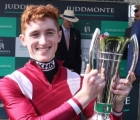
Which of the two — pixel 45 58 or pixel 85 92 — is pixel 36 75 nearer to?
pixel 45 58

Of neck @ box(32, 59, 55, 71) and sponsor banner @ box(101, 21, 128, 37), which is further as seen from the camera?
sponsor banner @ box(101, 21, 128, 37)

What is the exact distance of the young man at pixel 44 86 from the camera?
5.22 ft

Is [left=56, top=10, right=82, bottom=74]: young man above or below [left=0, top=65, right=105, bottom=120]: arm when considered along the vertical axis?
below

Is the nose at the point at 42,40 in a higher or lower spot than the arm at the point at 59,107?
higher

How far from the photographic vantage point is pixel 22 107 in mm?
1640

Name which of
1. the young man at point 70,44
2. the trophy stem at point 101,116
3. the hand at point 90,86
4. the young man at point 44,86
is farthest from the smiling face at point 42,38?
the young man at point 70,44

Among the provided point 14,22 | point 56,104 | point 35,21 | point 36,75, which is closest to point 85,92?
point 56,104

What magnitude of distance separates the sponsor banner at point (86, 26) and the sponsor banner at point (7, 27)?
105cm

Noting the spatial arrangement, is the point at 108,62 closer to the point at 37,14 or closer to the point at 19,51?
the point at 37,14

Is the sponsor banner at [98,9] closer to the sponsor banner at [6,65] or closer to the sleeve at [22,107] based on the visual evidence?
the sponsor banner at [6,65]

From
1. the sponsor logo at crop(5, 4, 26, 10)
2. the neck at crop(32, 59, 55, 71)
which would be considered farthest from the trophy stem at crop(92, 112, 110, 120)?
the sponsor logo at crop(5, 4, 26, 10)

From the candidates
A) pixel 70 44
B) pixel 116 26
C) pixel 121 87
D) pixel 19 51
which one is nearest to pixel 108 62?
pixel 121 87

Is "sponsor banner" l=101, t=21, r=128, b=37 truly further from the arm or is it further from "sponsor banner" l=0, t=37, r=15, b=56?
the arm

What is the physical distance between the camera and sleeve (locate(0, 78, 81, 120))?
158cm
